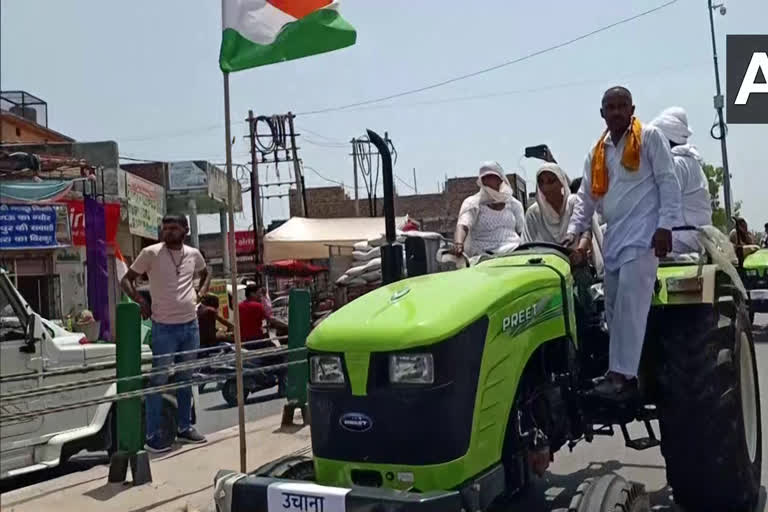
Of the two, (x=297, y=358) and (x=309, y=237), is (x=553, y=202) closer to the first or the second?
(x=297, y=358)

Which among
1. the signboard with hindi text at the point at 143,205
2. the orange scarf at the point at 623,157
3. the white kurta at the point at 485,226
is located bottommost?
the white kurta at the point at 485,226

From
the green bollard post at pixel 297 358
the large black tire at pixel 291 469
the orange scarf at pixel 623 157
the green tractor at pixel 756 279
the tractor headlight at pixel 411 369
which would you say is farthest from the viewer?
the green tractor at pixel 756 279

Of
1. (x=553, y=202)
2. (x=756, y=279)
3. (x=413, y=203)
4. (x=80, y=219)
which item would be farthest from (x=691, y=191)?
(x=413, y=203)

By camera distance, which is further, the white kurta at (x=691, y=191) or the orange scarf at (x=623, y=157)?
the white kurta at (x=691, y=191)

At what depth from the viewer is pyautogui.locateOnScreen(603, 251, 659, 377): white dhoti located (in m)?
4.03

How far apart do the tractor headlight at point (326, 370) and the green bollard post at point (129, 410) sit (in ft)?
8.93

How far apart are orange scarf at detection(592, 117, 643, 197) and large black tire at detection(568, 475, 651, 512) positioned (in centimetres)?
167

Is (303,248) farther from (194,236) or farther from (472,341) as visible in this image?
(472,341)

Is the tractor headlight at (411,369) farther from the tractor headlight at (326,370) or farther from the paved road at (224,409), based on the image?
the paved road at (224,409)

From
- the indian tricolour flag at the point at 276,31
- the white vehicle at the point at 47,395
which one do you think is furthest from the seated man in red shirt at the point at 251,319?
the indian tricolour flag at the point at 276,31

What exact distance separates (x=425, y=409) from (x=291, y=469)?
2.38 feet

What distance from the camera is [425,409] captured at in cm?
312

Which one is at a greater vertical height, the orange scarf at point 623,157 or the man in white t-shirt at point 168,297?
the orange scarf at point 623,157

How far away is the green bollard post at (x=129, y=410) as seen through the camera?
5621 millimetres
